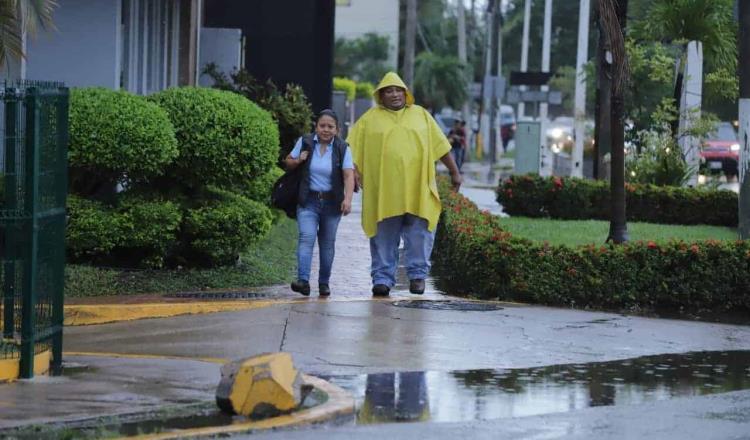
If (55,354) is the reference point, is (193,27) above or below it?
above

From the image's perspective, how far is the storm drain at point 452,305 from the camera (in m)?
12.1

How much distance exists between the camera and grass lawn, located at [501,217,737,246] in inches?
720

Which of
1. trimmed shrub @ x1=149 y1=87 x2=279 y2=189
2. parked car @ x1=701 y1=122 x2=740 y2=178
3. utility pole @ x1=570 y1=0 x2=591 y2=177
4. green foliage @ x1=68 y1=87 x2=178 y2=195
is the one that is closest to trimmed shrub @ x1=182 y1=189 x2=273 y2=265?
trimmed shrub @ x1=149 y1=87 x2=279 y2=189

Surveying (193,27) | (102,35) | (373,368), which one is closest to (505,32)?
(193,27)

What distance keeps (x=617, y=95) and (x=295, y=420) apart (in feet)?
28.1

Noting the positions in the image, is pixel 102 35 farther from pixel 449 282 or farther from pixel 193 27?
pixel 193 27

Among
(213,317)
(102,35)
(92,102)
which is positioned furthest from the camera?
(102,35)

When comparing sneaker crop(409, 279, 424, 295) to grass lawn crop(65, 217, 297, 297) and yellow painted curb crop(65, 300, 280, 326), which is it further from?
yellow painted curb crop(65, 300, 280, 326)

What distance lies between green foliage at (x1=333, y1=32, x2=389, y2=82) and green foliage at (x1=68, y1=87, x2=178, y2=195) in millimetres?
56670

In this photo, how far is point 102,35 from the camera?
49.9ft

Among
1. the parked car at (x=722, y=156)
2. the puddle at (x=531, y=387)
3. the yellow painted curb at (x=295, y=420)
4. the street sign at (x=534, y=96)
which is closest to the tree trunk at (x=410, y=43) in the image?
the street sign at (x=534, y=96)

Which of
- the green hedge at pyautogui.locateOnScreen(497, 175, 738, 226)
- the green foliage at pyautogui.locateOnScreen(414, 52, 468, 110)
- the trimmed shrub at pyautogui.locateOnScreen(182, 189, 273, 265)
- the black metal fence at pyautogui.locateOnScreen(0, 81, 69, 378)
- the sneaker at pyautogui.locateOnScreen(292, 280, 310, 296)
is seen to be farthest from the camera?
the green foliage at pyautogui.locateOnScreen(414, 52, 468, 110)

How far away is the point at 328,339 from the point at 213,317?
4.39ft

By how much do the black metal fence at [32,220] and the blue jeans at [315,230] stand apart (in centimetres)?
332
